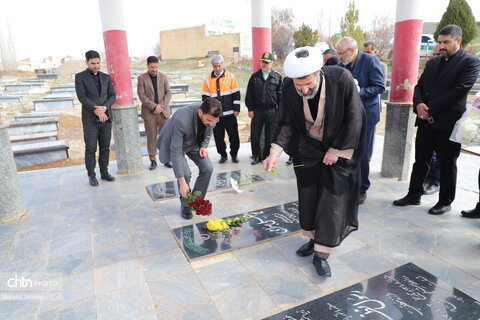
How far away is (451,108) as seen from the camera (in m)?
3.81

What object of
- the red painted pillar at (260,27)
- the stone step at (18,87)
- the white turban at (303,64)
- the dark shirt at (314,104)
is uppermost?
the red painted pillar at (260,27)

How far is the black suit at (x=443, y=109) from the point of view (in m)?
3.69

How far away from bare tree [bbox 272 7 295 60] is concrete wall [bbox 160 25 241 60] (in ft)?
20.4

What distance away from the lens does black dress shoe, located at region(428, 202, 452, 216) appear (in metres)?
4.00

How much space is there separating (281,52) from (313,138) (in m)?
36.3

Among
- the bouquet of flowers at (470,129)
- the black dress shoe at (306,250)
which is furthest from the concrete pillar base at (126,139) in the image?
the bouquet of flowers at (470,129)

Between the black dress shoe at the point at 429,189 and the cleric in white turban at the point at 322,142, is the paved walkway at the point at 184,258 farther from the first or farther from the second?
the cleric in white turban at the point at 322,142

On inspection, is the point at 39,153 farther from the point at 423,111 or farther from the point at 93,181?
the point at 423,111

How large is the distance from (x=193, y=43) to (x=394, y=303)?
167 ft

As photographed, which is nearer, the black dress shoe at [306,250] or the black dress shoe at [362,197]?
the black dress shoe at [306,250]

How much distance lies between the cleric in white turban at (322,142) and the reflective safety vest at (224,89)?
3111 millimetres

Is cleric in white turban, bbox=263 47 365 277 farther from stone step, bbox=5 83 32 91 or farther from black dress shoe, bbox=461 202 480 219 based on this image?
stone step, bbox=5 83 32 91

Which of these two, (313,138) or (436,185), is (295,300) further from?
(436,185)

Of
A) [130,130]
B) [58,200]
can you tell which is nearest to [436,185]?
[130,130]
